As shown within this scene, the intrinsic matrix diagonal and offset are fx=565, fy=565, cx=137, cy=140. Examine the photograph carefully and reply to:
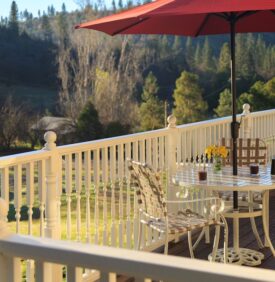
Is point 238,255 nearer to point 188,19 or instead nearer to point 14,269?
point 188,19

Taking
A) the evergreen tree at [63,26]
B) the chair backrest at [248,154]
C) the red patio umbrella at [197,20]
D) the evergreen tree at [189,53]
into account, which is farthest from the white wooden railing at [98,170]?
the evergreen tree at [63,26]

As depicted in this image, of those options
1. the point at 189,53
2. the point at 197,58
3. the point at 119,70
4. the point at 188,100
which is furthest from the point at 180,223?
the point at 189,53

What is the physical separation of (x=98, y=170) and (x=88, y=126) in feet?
62.3

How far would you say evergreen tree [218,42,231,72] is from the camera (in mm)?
26377

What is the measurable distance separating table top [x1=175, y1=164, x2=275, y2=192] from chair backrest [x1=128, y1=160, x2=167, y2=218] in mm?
383

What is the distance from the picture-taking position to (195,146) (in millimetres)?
5922

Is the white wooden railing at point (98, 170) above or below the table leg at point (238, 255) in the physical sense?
above

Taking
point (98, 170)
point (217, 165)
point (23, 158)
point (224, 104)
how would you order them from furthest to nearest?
1. point (224, 104)
2. point (217, 165)
3. point (98, 170)
4. point (23, 158)

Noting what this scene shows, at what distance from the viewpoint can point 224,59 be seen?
26.7m

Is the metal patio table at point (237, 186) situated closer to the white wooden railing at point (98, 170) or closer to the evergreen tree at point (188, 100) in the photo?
the white wooden railing at point (98, 170)

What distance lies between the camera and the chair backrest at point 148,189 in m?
4.04

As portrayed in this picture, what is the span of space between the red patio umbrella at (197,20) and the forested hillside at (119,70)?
18.6 m

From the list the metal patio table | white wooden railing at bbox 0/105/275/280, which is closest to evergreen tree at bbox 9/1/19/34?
white wooden railing at bbox 0/105/275/280

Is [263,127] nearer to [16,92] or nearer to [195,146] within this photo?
[195,146]
